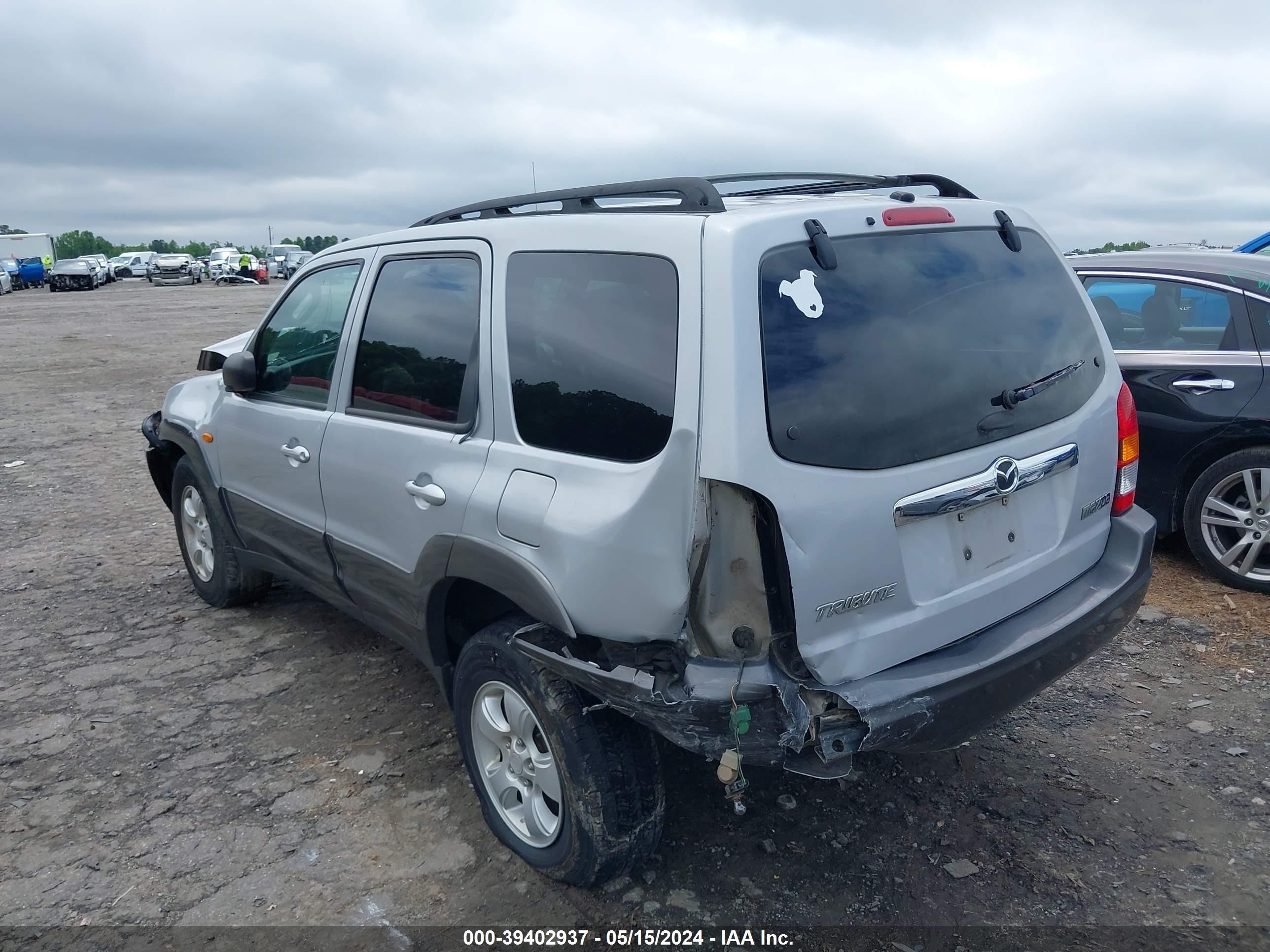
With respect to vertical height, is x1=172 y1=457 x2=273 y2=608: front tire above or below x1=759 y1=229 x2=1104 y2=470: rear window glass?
below

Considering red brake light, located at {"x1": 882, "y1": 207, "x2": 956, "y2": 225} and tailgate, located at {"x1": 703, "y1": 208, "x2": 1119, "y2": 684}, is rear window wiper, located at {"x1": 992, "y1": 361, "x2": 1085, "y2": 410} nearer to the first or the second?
tailgate, located at {"x1": 703, "y1": 208, "x2": 1119, "y2": 684}

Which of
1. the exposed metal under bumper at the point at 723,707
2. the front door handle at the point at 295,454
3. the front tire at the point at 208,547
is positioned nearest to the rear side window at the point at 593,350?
the exposed metal under bumper at the point at 723,707

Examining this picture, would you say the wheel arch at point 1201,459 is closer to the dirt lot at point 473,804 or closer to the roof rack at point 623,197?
the dirt lot at point 473,804

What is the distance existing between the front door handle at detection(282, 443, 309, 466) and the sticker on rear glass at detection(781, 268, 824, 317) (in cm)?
220

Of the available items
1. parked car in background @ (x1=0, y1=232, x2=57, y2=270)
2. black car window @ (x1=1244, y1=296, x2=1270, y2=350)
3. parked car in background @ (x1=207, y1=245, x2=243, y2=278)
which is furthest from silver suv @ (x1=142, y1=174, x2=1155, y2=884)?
parked car in background @ (x1=0, y1=232, x2=57, y2=270)

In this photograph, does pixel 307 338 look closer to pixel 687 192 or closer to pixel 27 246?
pixel 687 192

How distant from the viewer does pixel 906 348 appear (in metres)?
2.64

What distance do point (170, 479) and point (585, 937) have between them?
3986 millimetres

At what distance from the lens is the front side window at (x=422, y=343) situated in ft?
10.3

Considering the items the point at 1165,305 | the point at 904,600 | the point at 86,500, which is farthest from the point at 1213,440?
the point at 86,500

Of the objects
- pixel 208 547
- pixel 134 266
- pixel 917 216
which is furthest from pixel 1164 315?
pixel 134 266

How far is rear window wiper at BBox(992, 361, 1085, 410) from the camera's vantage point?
282 centimetres

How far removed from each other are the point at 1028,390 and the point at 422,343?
75.7 inches

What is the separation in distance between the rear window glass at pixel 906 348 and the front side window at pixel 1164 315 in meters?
2.55
